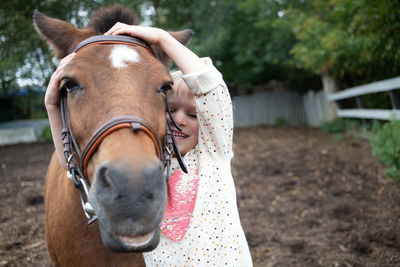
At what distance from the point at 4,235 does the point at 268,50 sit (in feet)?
40.3

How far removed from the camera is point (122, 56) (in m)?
1.54

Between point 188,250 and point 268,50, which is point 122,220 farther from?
point 268,50

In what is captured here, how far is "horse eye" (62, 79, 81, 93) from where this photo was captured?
150 cm

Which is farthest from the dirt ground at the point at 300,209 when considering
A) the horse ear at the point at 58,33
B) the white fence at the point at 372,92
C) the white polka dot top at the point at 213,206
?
the horse ear at the point at 58,33

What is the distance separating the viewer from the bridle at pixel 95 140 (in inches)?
51.6

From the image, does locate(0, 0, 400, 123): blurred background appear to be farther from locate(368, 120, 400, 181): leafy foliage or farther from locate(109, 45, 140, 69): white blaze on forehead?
locate(109, 45, 140, 69): white blaze on forehead

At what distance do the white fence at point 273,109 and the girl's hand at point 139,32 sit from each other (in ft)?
44.8

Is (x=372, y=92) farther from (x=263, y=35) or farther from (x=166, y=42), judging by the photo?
(x=166, y=42)

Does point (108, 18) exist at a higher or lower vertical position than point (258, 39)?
lower

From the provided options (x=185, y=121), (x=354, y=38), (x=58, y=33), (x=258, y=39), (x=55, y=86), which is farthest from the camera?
(x=258, y=39)

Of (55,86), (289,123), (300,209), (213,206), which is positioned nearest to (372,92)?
(300,209)

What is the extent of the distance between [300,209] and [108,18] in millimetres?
4182

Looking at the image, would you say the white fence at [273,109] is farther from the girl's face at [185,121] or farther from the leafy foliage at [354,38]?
the girl's face at [185,121]

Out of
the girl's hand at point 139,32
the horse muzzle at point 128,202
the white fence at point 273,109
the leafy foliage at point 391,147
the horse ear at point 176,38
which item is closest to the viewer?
the horse muzzle at point 128,202
